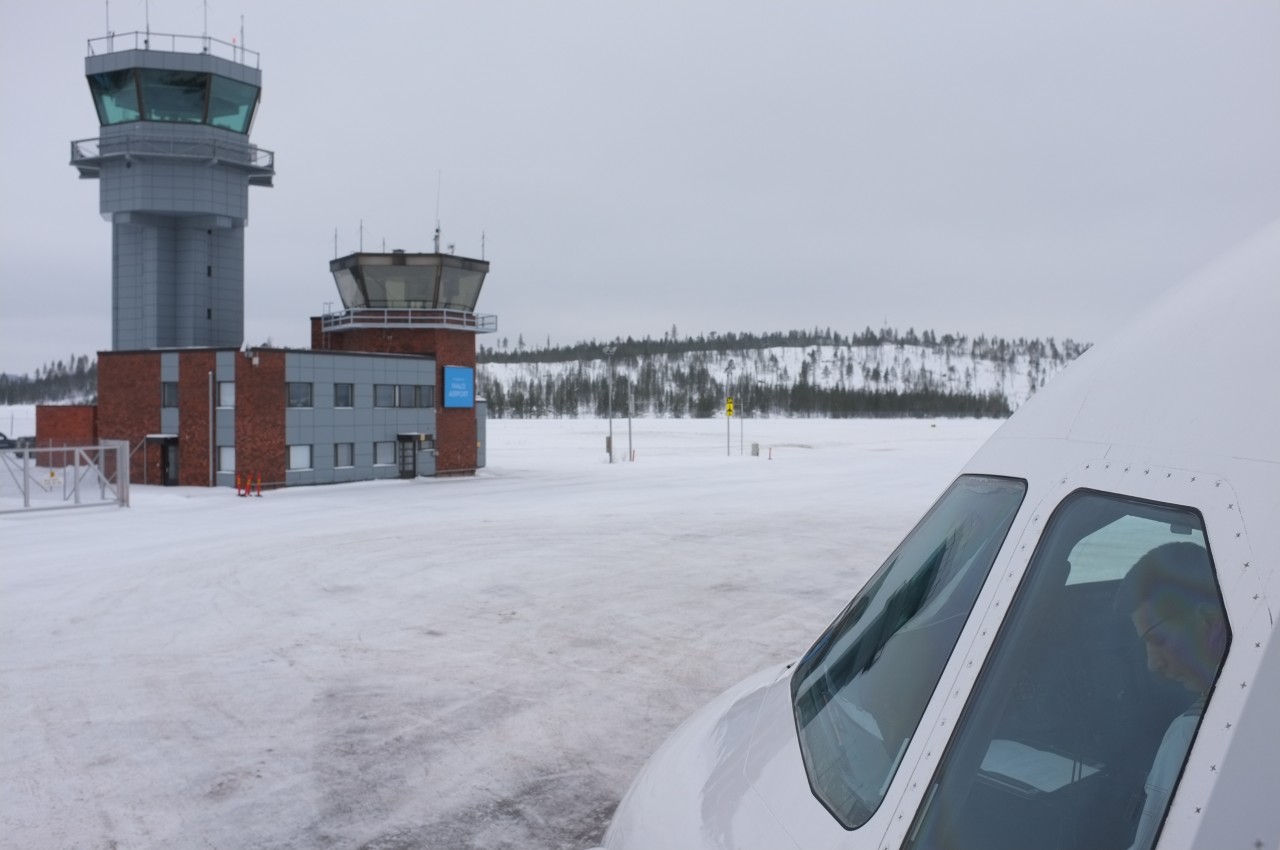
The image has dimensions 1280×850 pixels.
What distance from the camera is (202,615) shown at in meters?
14.9

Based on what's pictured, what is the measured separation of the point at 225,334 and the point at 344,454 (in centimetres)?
1337

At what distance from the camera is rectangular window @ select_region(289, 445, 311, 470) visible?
130 feet

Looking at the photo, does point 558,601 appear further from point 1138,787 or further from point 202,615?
point 1138,787

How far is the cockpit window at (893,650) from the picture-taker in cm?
274

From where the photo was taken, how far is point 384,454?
4362 cm

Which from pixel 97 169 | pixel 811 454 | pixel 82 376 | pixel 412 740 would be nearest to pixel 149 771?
pixel 412 740

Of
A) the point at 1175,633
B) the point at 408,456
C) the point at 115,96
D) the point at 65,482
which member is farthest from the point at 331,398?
the point at 1175,633

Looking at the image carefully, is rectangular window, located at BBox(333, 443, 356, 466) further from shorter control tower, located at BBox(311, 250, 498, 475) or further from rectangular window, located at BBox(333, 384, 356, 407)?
shorter control tower, located at BBox(311, 250, 498, 475)

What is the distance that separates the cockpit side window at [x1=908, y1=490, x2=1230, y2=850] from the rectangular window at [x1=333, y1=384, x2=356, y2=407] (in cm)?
4123

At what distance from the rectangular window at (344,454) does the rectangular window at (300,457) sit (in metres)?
1.32

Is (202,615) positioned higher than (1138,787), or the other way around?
(1138,787)

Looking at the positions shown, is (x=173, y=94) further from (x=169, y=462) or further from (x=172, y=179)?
(x=169, y=462)

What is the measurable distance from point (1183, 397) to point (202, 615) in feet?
49.2

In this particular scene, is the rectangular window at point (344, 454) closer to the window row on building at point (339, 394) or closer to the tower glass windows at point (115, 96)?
the window row on building at point (339, 394)
